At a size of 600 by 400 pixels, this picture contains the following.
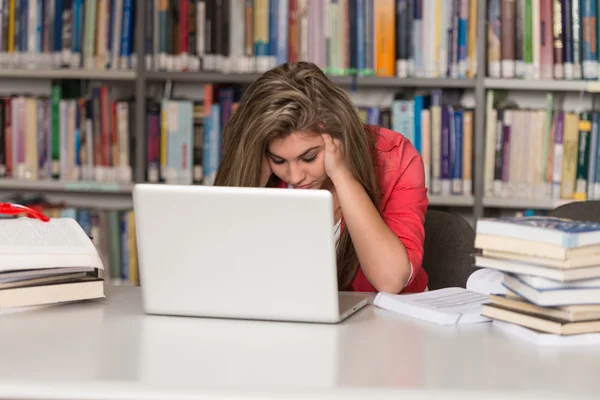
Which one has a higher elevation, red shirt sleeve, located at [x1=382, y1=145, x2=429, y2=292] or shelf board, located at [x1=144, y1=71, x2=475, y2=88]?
shelf board, located at [x1=144, y1=71, x2=475, y2=88]

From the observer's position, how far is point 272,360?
3.64 ft

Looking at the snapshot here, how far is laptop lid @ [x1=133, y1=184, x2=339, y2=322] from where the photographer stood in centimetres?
125

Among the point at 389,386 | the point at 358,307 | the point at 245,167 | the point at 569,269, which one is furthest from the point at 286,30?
the point at 389,386

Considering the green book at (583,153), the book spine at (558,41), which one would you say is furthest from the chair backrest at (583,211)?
the book spine at (558,41)

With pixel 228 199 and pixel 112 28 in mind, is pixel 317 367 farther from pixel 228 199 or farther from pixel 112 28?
pixel 112 28

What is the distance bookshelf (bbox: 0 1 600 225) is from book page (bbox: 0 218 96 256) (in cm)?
138

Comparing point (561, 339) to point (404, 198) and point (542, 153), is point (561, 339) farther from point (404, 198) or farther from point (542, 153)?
point (542, 153)

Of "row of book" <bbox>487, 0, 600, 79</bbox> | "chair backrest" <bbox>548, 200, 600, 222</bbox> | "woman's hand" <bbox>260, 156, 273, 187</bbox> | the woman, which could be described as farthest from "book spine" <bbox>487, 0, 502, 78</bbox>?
"woman's hand" <bbox>260, 156, 273, 187</bbox>

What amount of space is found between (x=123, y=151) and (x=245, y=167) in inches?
47.2

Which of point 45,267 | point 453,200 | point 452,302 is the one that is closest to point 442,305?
point 452,302

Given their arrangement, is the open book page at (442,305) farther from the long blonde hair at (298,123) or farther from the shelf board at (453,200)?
the shelf board at (453,200)

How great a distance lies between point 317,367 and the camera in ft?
3.54

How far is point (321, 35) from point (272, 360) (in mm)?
1830

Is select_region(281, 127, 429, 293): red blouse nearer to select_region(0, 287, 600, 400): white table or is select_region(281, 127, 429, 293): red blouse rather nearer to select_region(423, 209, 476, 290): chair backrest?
select_region(423, 209, 476, 290): chair backrest
